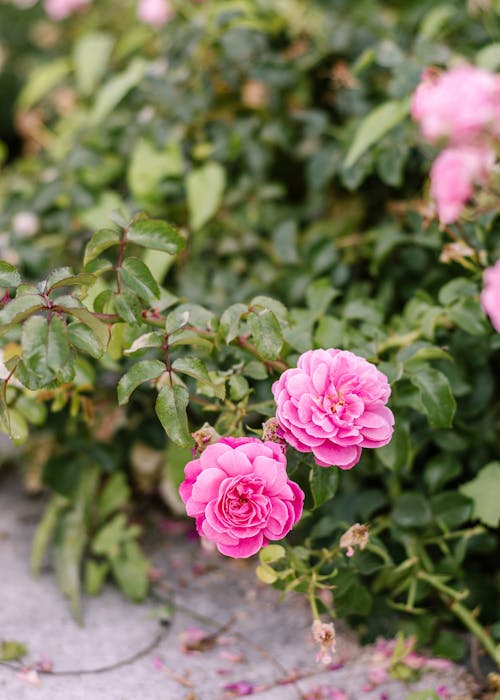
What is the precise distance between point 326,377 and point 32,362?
0.34 m

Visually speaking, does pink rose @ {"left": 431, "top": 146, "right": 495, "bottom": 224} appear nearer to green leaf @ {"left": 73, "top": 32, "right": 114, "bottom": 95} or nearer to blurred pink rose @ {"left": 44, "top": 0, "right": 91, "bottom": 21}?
green leaf @ {"left": 73, "top": 32, "right": 114, "bottom": 95}

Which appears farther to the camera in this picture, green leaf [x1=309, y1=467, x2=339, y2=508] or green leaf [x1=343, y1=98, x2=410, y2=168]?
green leaf [x1=343, y1=98, x2=410, y2=168]

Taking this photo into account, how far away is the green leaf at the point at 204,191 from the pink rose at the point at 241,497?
2.50 ft

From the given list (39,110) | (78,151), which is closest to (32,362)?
(78,151)

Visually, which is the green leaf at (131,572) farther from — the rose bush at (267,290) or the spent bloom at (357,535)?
the spent bloom at (357,535)

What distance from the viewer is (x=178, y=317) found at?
1021mm

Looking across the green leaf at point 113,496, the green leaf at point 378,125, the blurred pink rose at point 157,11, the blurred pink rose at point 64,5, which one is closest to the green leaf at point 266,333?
Answer: the green leaf at point 378,125

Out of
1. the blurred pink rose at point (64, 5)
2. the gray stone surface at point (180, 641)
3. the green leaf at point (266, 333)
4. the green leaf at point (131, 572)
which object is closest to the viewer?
the green leaf at point (266, 333)

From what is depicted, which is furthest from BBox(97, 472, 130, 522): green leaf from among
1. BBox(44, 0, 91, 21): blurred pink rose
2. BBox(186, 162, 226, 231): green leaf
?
BBox(44, 0, 91, 21): blurred pink rose

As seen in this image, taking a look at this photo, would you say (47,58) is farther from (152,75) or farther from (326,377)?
(326,377)

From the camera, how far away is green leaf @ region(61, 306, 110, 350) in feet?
3.01

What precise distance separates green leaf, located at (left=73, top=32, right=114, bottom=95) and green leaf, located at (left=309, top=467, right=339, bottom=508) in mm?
1301

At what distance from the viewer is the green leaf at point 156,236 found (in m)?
1.01

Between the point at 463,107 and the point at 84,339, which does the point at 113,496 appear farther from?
the point at 463,107
